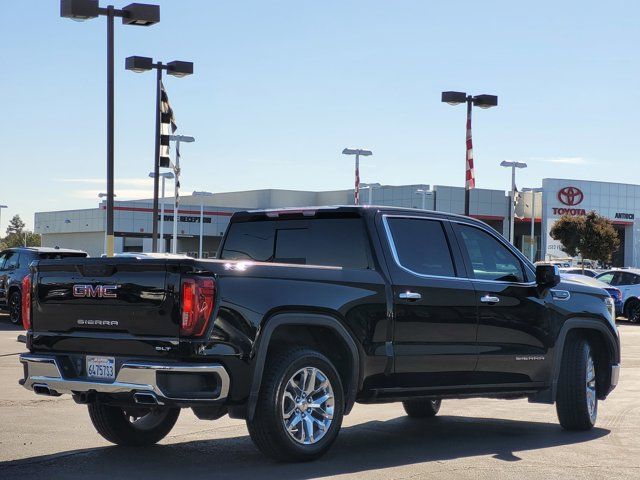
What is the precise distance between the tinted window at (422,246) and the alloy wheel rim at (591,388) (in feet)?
6.38

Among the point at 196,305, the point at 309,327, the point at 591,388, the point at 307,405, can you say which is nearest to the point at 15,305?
the point at 591,388

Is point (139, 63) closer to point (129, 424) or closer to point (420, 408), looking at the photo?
point (420, 408)

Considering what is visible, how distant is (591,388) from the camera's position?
10133 millimetres

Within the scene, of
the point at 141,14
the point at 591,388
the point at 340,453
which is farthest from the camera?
the point at 141,14

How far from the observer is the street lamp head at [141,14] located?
799 inches

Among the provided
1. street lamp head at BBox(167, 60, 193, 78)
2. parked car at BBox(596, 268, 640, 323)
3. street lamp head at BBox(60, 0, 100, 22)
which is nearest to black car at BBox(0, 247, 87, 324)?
street lamp head at BBox(167, 60, 193, 78)

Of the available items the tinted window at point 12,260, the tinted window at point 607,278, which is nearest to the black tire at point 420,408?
the tinted window at point 12,260

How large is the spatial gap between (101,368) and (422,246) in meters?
2.81

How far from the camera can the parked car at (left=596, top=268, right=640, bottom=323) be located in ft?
108

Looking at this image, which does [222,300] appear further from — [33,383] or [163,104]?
[163,104]


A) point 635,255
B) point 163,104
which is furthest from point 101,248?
point 163,104

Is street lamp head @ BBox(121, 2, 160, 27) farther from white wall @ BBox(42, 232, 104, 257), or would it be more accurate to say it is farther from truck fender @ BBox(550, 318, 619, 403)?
white wall @ BBox(42, 232, 104, 257)

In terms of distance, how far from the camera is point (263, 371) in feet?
24.6

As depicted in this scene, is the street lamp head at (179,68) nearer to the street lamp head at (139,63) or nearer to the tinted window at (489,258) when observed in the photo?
the street lamp head at (139,63)
